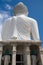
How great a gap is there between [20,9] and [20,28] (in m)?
3.44

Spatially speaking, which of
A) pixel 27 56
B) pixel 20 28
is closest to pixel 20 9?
pixel 20 28

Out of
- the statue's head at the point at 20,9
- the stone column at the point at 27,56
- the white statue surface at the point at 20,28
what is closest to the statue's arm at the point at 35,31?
the white statue surface at the point at 20,28

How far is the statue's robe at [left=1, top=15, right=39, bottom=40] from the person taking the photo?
2212 centimetres

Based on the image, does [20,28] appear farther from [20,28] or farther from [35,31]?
[35,31]

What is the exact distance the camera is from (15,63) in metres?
18.2

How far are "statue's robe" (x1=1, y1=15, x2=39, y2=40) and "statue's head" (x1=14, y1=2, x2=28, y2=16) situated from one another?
157cm

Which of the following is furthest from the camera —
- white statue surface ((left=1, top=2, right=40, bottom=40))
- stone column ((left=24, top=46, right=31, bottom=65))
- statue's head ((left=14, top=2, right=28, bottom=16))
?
statue's head ((left=14, top=2, right=28, bottom=16))

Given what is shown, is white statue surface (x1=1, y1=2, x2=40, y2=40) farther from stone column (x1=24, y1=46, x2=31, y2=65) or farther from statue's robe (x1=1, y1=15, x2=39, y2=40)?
stone column (x1=24, y1=46, x2=31, y2=65)

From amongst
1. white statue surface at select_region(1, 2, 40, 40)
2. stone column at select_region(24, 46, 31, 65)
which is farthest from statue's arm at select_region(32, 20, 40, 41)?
stone column at select_region(24, 46, 31, 65)

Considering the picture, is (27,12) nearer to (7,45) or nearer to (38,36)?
(38,36)

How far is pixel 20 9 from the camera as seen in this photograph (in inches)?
994

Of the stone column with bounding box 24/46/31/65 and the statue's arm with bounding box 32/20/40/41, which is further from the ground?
the statue's arm with bounding box 32/20/40/41

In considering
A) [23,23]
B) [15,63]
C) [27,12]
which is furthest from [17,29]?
[15,63]

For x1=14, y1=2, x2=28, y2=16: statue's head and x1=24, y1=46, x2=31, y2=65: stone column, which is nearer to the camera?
x1=24, y1=46, x2=31, y2=65: stone column
